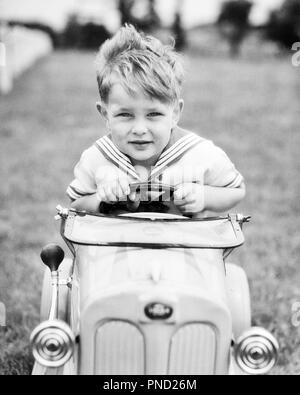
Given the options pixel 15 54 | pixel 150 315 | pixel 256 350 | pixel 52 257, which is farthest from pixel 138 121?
pixel 15 54

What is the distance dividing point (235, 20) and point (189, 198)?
18.3m

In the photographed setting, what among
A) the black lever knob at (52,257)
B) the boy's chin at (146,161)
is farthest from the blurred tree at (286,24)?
the black lever knob at (52,257)

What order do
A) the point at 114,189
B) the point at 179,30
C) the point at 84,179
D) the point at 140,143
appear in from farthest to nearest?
the point at 179,30
the point at 84,179
the point at 140,143
the point at 114,189

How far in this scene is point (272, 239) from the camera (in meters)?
4.06

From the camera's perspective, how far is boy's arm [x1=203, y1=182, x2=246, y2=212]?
2.26 meters

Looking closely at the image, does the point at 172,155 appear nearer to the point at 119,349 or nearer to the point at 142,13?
the point at 119,349

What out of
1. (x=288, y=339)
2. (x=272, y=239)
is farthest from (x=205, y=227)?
(x=272, y=239)

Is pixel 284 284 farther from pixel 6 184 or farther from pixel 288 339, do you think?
pixel 6 184

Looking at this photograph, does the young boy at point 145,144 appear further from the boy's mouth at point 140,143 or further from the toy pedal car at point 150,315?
the toy pedal car at point 150,315

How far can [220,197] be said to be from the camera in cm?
230

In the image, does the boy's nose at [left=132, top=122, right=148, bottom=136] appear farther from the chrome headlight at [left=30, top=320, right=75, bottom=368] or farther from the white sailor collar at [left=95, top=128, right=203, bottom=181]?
the chrome headlight at [left=30, top=320, right=75, bottom=368]

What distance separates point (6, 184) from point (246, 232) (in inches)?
88.3

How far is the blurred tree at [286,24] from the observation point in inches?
742

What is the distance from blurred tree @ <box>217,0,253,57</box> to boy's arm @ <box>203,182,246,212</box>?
1736cm
